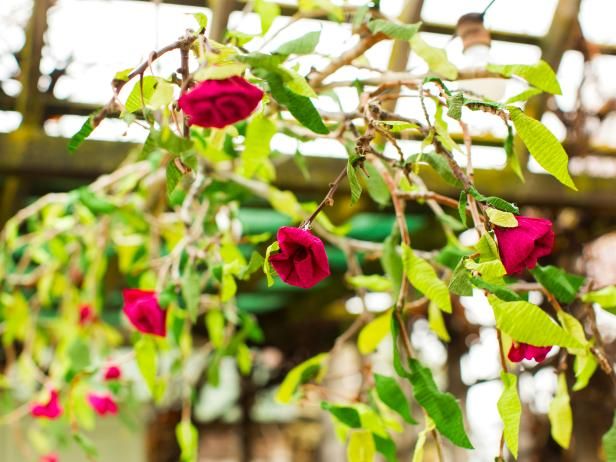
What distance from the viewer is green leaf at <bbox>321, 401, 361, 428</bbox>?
0.97 metres

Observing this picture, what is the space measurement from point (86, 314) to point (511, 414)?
4.49 feet

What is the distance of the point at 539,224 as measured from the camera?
0.65 meters

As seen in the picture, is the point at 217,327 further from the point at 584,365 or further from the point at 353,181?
the point at 353,181

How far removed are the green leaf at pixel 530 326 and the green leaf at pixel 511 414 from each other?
105 millimetres

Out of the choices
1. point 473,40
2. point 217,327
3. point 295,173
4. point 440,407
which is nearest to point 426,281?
point 440,407

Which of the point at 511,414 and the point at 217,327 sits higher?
the point at 511,414

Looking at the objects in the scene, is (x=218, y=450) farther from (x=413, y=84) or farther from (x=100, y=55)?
(x=413, y=84)

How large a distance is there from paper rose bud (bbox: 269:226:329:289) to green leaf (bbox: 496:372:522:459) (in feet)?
0.73

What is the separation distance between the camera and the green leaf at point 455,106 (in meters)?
0.66

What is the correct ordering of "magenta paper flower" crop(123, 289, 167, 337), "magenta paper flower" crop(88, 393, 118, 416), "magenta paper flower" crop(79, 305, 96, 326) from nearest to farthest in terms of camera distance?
"magenta paper flower" crop(123, 289, 167, 337), "magenta paper flower" crop(88, 393, 118, 416), "magenta paper flower" crop(79, 305, 96, 326)

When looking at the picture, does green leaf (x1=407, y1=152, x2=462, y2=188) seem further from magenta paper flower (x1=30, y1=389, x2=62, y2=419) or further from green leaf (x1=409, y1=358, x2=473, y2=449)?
magenta paper flower (x1=30, y1=389, x2=62, y2=419)

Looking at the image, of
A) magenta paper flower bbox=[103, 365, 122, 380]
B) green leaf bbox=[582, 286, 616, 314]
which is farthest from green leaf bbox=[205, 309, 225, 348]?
green leaf bbox=[582, 286, 616, 314]

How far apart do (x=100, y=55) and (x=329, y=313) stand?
1.99 m

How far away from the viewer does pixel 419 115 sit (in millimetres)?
1642
